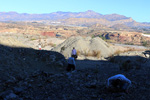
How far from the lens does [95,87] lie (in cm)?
520

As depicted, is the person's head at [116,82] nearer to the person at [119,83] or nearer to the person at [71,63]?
the person at [119,83]

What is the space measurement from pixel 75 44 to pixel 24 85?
53.1 feet

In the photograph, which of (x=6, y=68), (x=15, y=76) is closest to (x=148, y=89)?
(x=15, y=76)

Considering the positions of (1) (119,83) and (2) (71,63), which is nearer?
(1) (119,83)

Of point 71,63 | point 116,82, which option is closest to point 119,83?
point 116,82

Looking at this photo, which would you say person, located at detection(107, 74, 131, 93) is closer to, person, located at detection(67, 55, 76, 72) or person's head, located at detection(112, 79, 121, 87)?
person's head, located at detection(112, 79, 121, 87)

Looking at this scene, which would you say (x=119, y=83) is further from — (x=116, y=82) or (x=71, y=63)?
(x=71, y=63)

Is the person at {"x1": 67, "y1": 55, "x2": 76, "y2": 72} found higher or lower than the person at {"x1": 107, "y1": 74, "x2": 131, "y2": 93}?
lower

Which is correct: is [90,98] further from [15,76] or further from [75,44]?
[75,44]

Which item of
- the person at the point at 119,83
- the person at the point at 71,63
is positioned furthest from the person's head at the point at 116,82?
the person at the point at 71,63

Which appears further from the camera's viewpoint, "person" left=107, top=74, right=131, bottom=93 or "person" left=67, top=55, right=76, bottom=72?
"person" left=67, top=55, right=76, bottom=72

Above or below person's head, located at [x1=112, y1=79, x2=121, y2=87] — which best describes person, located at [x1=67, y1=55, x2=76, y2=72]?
below

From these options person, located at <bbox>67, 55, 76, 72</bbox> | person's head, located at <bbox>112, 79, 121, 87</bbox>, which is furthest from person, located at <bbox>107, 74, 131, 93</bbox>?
person, located at <bbox>67, 55, 76, 72</bbox>

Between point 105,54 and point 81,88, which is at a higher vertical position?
point 81,88
